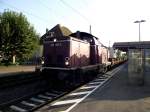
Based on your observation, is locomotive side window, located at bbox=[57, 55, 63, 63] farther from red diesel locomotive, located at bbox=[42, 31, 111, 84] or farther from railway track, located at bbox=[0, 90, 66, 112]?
railway track, located at bbox=[0, 90, 66, 112]

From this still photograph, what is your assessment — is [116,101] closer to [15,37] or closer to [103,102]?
[103,102]

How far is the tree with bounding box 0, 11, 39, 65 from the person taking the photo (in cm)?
4184

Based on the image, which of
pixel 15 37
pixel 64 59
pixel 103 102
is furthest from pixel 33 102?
pixel 15 37

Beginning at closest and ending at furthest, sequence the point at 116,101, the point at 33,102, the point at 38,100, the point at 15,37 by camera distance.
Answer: the point at 116,101 < the point at 33,102 < the point at 38,100 < the point at 15,37

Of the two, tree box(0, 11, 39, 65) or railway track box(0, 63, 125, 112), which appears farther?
tree box(0, 11, 39, 65)

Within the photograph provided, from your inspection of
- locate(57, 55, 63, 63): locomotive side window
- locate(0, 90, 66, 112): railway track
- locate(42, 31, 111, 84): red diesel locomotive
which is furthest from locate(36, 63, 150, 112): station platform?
locate(57, 55, 63, 63): locomotive side window

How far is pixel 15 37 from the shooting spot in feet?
Result: 140

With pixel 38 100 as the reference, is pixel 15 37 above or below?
above

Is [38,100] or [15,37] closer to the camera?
[38,100]

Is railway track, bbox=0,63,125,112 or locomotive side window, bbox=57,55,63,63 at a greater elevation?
locomotive side window, bbox=57,55,63,63

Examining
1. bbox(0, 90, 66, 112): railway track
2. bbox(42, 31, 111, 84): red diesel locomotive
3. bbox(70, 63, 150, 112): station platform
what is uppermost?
bbox(42, 31, 111, 84): red diesel locomotive

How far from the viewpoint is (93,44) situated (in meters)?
23.0

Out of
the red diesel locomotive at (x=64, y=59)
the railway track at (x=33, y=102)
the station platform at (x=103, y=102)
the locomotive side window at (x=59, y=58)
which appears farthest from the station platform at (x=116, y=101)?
the locomotive side window at (x=59, y=58)

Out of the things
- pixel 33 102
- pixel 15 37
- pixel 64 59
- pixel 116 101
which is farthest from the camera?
pixel 15 37
